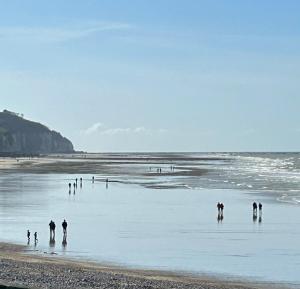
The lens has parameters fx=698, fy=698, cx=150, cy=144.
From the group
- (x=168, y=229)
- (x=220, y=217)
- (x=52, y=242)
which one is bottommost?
(x=52, y=242)

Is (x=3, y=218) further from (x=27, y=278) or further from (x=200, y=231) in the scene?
(x=27, y=278)

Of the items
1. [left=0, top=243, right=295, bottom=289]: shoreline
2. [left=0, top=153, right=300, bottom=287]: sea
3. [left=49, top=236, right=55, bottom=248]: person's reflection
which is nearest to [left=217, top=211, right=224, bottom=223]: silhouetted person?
[left=0, top=153, right=300, bottom=287]: sea

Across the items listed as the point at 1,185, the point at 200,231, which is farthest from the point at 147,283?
the point at 1,185

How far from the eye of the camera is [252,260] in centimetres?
3231

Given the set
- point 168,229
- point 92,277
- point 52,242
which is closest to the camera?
point 92,277

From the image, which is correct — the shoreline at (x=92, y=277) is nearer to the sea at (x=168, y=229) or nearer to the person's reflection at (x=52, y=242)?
the sea at (x=168, y=229)

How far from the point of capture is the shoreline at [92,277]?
24.2 meters

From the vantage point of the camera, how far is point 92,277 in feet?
84.4

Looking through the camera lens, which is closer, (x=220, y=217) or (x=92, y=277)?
(x=92, y=277)

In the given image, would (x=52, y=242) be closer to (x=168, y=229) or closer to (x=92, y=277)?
(x=168, y=229)

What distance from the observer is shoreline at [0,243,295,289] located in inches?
953

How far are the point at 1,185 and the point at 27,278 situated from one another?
60.7m

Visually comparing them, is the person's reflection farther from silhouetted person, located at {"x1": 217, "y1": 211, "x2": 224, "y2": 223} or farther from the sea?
silhouetted person, located at {"x1": 217, "y1": 211, "x2": 224, "y2": 223}

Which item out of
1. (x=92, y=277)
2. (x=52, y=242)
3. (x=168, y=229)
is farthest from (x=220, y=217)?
(x=92, y=277)
